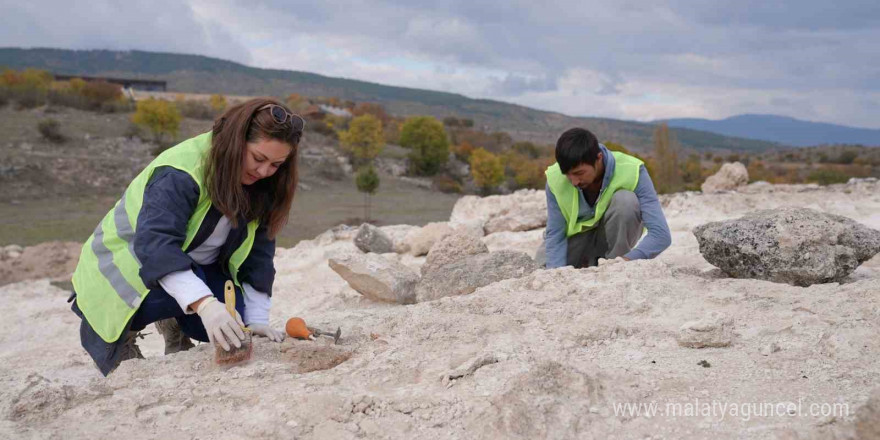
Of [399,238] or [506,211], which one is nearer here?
[399,238]

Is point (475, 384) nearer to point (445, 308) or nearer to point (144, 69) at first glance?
point (445, 308)

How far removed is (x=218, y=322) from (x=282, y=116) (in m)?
0.77

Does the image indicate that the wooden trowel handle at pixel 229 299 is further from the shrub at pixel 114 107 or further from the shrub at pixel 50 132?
the shrub at pixel 114 107

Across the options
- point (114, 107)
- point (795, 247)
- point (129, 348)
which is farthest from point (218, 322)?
point (114, 107)

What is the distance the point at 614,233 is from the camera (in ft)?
13.4

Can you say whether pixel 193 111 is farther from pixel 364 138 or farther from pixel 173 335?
pixel 173 335

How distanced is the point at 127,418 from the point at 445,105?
92486mm

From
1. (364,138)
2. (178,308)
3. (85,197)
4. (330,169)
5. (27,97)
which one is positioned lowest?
(85,197)

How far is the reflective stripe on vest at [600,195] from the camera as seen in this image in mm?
4105

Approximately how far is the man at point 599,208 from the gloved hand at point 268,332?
1875 mm

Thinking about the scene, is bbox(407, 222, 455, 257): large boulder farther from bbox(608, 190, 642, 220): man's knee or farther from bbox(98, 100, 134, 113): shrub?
bbox(98, 100, 134, 113): shrub

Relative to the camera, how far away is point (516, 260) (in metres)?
4.06

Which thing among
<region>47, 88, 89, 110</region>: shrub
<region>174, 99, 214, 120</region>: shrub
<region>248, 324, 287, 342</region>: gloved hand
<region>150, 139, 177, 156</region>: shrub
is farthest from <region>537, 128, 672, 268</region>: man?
<region>174, 99, 214, 120</region>: shrub

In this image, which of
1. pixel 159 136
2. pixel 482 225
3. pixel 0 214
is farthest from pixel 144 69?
pixel 482 225
